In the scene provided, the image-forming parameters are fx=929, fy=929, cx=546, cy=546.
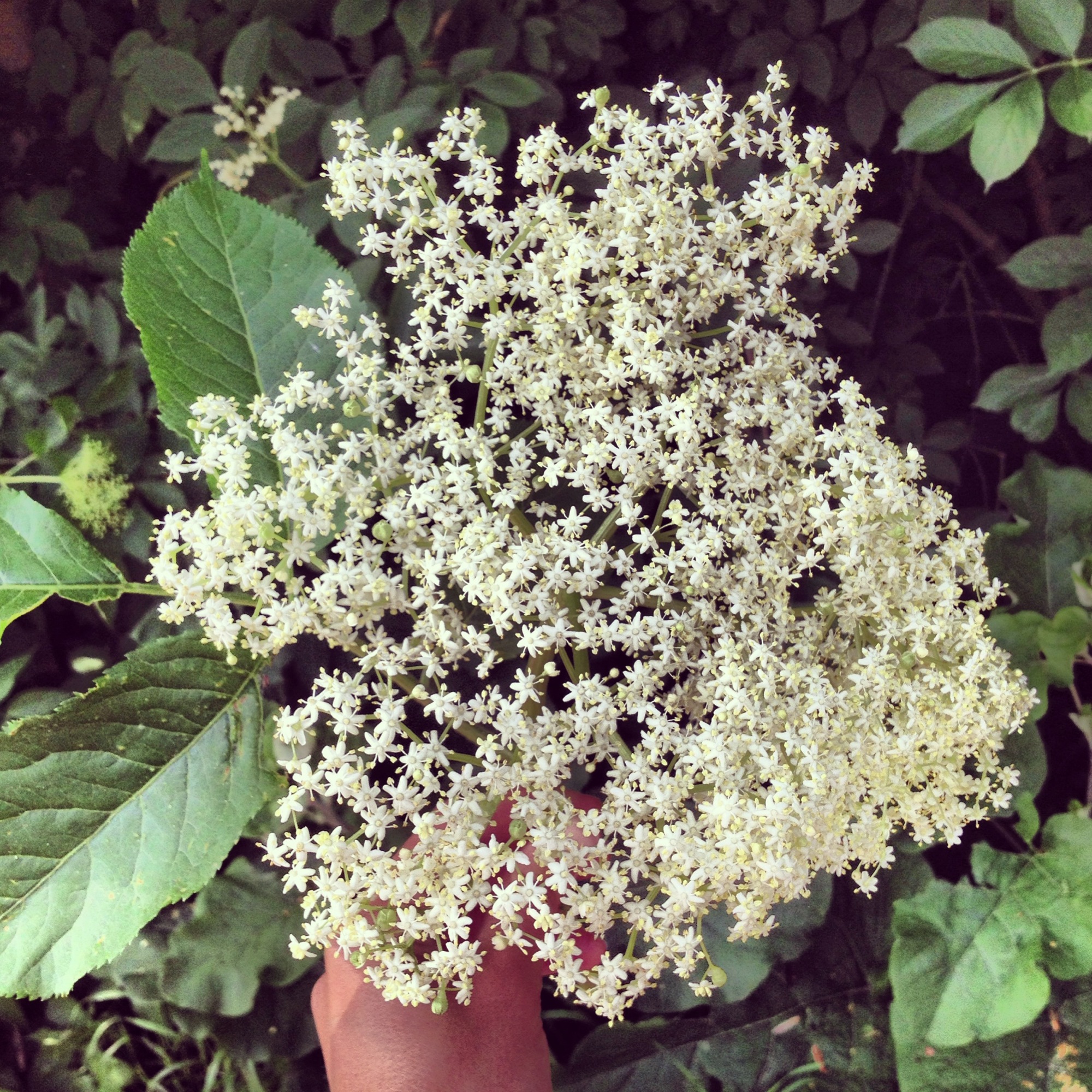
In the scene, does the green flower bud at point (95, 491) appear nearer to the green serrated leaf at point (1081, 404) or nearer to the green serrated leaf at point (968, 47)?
the green serrated leaf at point (968, 47)

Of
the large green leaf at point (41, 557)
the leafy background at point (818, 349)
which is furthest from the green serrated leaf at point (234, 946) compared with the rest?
the large green leaf at point (41, 557)

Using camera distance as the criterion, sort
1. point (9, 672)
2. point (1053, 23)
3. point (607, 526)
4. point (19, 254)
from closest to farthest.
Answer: point (607, 526) < point (1053, 23) < point (9, 672) < point (19, 254)

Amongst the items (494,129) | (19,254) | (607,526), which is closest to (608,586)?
(607,526)

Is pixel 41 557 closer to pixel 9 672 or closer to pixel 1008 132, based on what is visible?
pixel 9 672

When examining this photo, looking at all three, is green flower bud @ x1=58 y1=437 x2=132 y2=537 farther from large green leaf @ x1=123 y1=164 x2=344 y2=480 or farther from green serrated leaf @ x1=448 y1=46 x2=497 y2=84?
green serrated leaf @ x1=448 y1=46 x2=497 y2=84

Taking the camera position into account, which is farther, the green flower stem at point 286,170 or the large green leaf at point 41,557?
the green flower stem at point 286,170

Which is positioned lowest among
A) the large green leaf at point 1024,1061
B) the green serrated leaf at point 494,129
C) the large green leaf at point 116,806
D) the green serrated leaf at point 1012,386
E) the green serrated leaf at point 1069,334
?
the large green leaf at point 1024,1061

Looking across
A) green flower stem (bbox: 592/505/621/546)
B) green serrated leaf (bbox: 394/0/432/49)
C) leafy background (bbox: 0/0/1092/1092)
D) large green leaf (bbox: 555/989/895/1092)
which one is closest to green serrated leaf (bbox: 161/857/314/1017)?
leafy background (bbox: 0/0/1092/1092)
